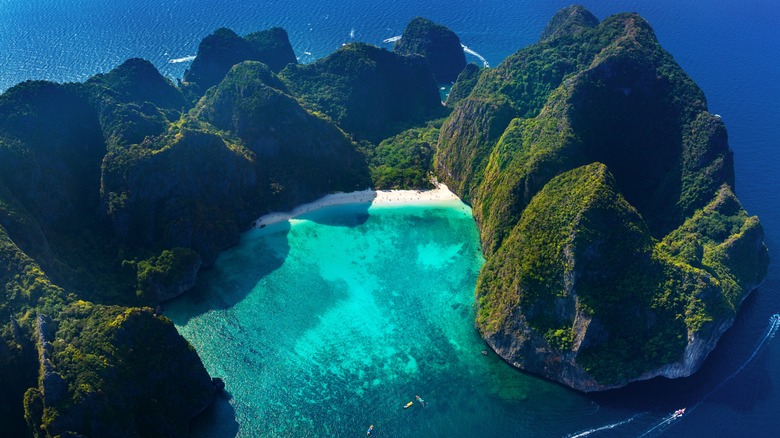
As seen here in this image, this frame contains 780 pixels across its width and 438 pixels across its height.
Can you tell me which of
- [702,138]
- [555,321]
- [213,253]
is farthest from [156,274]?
[702,138]

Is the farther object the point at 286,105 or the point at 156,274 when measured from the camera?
the point at 286,105

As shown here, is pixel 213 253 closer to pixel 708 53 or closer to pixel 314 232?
pixel 314 232

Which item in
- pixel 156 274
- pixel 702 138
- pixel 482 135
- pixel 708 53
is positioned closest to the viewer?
pixel 156 274

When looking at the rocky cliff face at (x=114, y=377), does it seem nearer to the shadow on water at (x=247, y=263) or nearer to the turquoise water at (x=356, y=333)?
the turquoise water at (x=356, y=333)

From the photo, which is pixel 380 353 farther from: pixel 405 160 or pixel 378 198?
pixel 405 160

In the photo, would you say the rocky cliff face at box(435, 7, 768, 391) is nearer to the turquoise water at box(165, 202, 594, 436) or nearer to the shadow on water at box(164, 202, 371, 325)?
the turquoise water at box(165, 202, 594, 436)

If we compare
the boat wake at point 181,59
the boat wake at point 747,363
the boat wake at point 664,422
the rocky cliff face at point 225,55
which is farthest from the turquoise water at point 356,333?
the boat wake at point 181,59

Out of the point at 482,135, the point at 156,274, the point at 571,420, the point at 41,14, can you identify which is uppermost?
the point at 41,14
